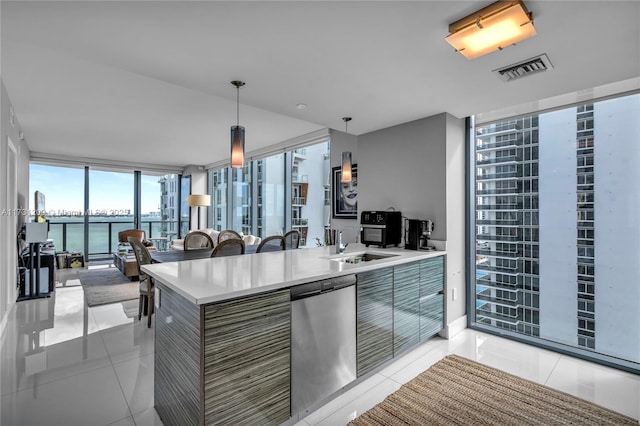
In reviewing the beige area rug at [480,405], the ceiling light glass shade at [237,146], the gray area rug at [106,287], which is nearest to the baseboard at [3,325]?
the gray area rug at [106,287]

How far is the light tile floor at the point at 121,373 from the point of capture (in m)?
1.92

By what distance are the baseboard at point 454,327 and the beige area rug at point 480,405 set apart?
2.30ft

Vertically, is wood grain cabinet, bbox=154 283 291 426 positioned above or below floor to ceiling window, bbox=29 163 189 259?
below

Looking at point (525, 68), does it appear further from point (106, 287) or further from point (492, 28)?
point (106, 287)

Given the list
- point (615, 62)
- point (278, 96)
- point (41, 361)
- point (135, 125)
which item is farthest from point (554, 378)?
point (135, 125)

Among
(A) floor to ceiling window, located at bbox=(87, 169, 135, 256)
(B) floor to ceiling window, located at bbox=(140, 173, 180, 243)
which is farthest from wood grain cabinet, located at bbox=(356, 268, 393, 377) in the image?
(A) floor to ceiling window, located at bbox=(87, 169, 135, 256)

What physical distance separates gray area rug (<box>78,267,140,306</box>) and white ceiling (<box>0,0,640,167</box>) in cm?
258

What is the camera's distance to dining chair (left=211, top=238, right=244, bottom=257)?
307 cm

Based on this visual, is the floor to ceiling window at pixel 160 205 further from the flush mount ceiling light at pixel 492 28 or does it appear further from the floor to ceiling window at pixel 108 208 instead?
the flush mount ceiling light at pixel 492 28

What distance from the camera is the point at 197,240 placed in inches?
172

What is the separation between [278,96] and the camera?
2.69m

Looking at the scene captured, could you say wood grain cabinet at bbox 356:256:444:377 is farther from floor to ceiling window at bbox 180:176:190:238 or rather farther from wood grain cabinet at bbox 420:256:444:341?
floor to ceiling window at bbox 180:176:190:238

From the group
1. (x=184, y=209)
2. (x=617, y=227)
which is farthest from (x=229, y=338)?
(x=184, y=209)

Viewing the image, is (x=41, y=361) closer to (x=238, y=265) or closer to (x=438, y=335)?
(x=238, y=265)
